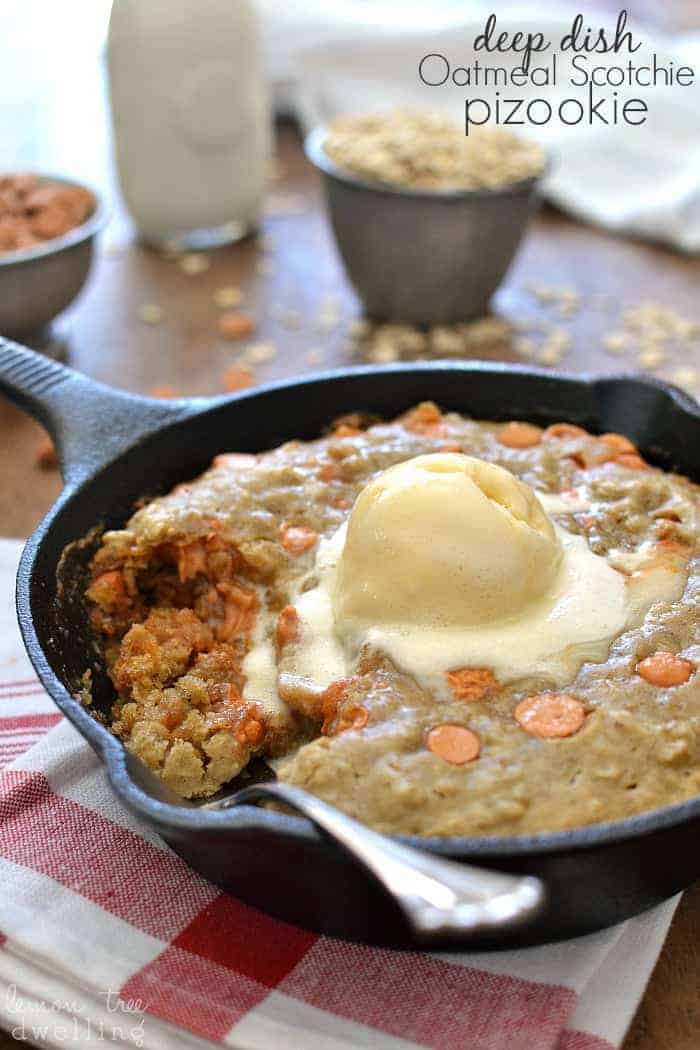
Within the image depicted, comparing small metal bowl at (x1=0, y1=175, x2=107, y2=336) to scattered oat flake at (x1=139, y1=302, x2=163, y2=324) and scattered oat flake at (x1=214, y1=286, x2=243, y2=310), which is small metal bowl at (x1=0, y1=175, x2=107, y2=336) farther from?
scattered oat flake at (x1=214, y1=286, x2=243, y2=310)

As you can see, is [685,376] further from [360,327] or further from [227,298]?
[227,298]

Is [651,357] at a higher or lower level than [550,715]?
lower

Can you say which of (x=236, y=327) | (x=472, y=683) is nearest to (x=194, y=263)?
→ (x=236, y=327)

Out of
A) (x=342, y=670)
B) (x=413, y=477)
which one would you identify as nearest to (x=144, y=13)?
(x=413, y=477)

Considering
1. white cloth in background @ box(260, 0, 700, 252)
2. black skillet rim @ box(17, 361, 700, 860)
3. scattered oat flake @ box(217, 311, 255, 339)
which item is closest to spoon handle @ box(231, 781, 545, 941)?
black skillet rim @ box(17, 361, 700, 860)

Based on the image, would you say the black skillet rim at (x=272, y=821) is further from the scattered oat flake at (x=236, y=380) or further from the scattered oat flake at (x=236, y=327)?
the scattered oat flake at (x=236, y=327)
